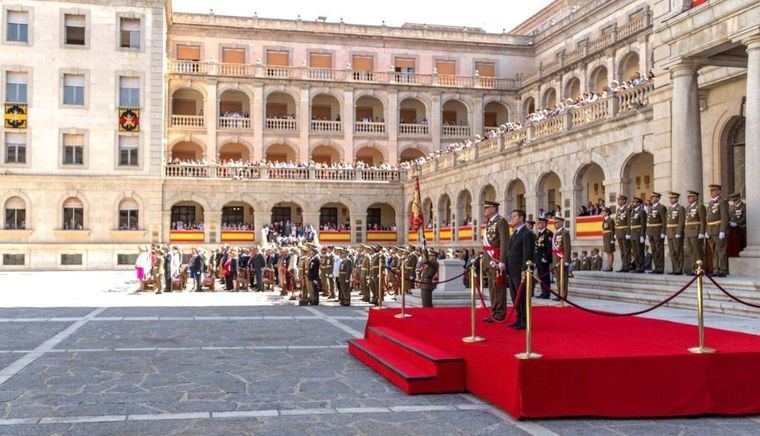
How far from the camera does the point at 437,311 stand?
41.7 feet

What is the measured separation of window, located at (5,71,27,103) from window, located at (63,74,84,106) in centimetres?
215

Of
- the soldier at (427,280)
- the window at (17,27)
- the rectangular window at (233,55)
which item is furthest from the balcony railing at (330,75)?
the soldier at (427,280)

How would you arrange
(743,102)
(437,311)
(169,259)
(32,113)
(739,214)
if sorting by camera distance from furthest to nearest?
(32,113), (169,259), (743,102), (739,214), (437,311)

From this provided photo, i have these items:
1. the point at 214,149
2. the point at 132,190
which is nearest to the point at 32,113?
the point at 132,190

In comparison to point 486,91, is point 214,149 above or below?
below

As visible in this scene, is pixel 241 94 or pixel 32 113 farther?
pixel 241 94

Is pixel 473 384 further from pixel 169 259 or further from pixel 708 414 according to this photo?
pixel 169 259

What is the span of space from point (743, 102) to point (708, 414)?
11733 mm

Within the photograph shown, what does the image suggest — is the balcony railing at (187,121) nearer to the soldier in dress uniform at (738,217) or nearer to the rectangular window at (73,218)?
the rectangular window at (73,218)

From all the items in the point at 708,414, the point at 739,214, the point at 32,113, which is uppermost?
the point at 32,113

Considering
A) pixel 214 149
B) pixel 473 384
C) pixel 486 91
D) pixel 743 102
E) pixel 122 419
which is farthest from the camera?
pixel 486 91

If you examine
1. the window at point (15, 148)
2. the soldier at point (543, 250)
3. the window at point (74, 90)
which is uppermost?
the window at point (74, 90)

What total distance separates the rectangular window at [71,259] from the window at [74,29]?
38.6 feet

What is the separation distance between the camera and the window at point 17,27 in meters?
41.2
